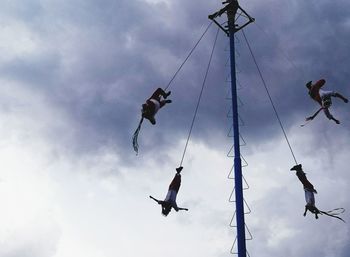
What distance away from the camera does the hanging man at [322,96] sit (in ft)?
46.5

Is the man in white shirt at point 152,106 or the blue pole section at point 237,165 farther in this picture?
the man in white shirt at point 152,106

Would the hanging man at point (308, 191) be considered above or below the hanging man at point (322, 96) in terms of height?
below

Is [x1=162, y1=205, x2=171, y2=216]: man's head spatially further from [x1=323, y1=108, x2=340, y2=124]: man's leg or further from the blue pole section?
[x1=323, y1=108, x2=340, y2=124]: man's leg

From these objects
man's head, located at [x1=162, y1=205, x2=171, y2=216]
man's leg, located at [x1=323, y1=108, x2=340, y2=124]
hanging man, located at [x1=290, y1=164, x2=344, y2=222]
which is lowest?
man's head, located at [x1=162, y1=205, x2=171, y2=216]

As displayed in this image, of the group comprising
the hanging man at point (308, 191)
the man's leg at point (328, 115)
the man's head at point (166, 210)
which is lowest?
the man's head at point (166, 210)

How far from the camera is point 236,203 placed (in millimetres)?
13539

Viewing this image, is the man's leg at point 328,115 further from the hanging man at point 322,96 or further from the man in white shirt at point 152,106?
the man in white shirt at point 152,106

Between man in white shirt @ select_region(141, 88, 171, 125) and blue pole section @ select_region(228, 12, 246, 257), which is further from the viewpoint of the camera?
man in white shirt @ select_region(141, 88, 171, 125)

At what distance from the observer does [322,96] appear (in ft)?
47.7

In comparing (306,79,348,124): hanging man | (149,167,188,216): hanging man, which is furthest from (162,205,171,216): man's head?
(306,79,348,124): hanging man

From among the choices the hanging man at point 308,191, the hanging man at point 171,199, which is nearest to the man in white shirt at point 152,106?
the hanging man at point 171,199

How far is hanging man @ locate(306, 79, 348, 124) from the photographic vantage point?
14.2 metres

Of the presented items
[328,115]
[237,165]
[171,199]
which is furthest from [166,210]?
[328,115]

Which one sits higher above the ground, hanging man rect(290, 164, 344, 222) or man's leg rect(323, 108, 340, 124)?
man's leg rect(323, 108, 340, 124)
